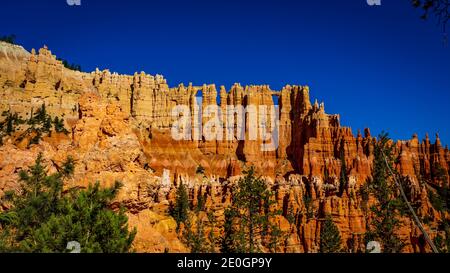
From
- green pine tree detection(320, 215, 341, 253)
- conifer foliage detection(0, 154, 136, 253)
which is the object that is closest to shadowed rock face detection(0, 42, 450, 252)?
green pine tree detection(320, 215, 341, 253)

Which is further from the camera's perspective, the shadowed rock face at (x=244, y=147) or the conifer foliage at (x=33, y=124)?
the shadowed rock face at (x=244, y=147)

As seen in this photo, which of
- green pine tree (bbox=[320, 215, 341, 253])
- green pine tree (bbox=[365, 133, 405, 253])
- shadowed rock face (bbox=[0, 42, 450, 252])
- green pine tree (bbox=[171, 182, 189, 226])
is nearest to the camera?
green pine tree (bbox=[365, 133, 405, 253])

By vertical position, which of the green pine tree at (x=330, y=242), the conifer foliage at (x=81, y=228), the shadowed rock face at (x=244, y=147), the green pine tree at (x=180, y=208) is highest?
the shadowed rock face at (x=244, y=147)

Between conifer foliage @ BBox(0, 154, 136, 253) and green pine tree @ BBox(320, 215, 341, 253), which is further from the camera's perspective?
green pine tree @ BBox(320, 215, 341, 253)

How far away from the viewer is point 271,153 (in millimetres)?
124062

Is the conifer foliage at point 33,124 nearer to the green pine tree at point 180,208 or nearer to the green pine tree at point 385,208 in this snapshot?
the green pine tree at point 180,208

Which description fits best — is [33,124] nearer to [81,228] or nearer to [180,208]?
[180,208]

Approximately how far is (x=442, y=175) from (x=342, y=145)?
87.4 feet

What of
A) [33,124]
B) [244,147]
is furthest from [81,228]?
[244,147]

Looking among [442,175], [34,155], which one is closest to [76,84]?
[34,155]

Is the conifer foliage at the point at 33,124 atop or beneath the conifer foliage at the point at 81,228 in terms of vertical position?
atop

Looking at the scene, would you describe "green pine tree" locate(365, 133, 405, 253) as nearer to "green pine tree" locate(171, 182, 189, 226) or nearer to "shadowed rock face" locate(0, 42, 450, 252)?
"shadowed rock face" locate(0, 42, 450, 252)

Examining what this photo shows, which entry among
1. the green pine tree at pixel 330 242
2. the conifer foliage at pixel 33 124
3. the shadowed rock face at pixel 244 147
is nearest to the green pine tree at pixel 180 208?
the shadowed rock face at pixel 244 147

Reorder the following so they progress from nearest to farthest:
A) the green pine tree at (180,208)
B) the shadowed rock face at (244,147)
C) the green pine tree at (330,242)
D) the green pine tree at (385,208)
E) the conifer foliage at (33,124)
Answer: the green pine tree at (385,208) → the green pine tree at (330,242) → the green pine tree at (180,208) → the conifer foliage at (33,124) → the shadowed rock face at (244,147)
